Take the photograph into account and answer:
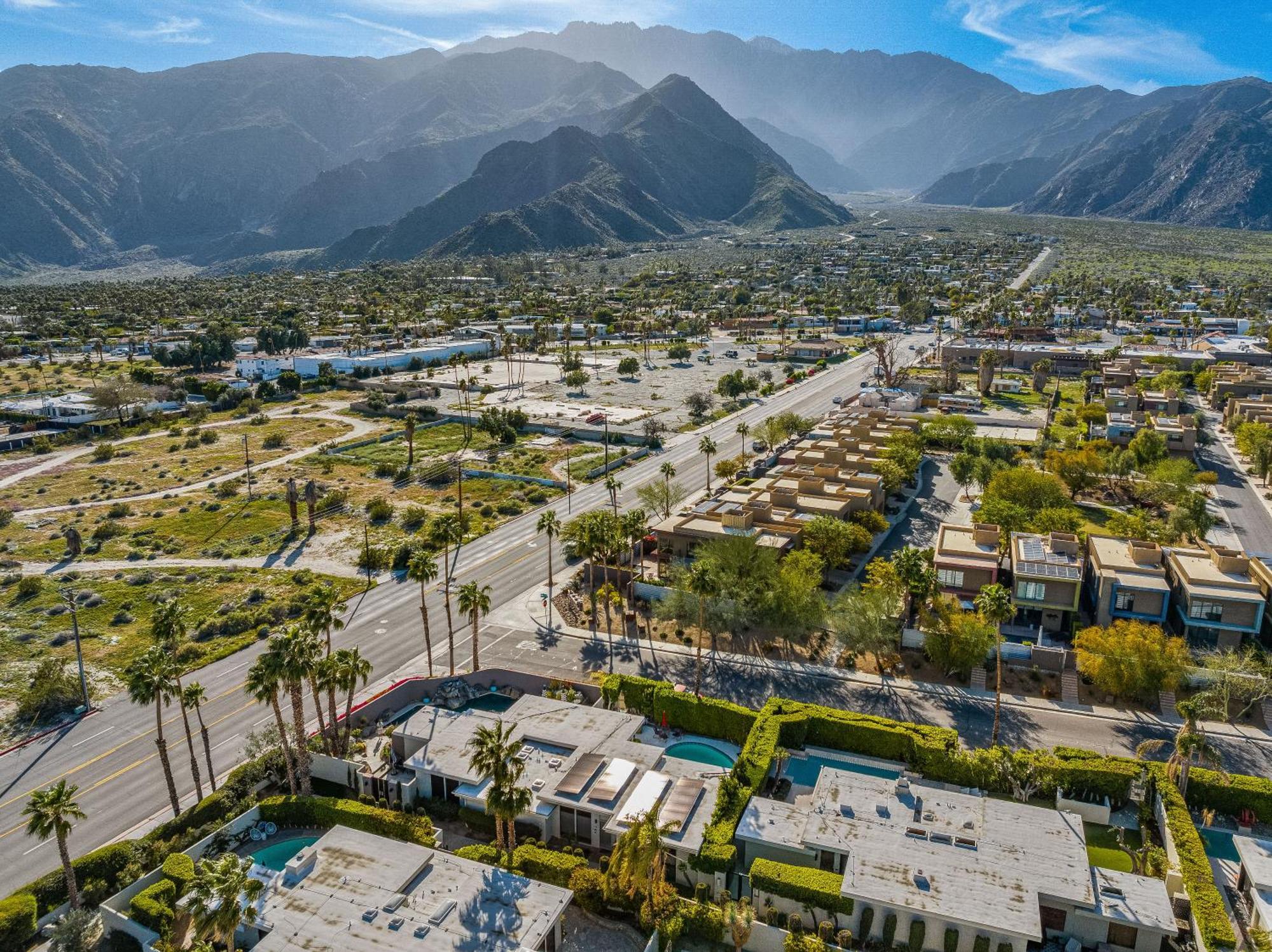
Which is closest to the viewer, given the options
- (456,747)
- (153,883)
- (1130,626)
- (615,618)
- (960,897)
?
(960,897)

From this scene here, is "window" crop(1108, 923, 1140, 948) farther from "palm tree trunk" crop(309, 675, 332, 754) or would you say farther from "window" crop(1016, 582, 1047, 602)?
"palm tree trunk" crop(309, 675, 332, 754)

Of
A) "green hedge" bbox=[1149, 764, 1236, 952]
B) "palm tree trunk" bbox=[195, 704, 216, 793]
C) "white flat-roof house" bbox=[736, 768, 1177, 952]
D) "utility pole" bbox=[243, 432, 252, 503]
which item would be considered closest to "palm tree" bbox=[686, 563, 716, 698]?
"white flat-roof house" bbox=[736, 768, 1177, 952]

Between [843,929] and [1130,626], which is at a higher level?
[1130,626]

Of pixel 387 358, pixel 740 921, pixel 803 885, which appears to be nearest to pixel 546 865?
pixel 740 921

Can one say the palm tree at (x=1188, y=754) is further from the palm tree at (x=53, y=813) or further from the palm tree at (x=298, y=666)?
the palm tree at (x=53, y=813)

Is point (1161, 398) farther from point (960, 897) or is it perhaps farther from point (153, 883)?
point (153, 883)

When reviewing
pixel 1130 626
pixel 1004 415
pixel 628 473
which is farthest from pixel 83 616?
pixel 1004 415
